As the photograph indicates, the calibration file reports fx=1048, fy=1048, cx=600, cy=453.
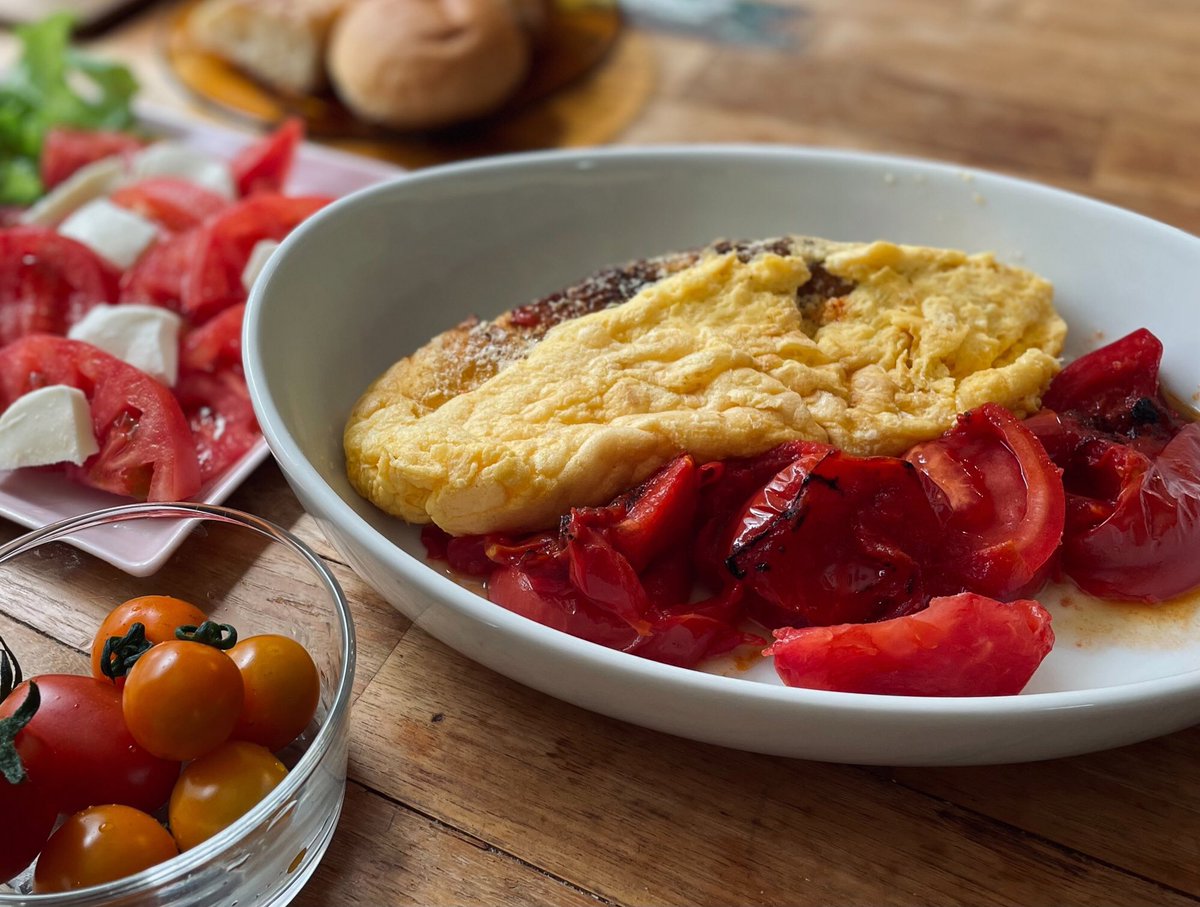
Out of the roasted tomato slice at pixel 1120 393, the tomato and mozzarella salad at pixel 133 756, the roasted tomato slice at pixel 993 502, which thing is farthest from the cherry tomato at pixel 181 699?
the roasted tomato slice at pixel 1120 393

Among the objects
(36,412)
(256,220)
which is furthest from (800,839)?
(256,220)

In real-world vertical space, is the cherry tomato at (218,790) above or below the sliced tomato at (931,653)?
below

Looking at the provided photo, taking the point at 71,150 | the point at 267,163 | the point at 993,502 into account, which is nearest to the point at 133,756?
the point at 993,502

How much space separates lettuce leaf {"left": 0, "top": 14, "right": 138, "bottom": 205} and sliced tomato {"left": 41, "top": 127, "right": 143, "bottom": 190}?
114 mm

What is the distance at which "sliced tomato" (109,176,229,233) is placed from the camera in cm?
301

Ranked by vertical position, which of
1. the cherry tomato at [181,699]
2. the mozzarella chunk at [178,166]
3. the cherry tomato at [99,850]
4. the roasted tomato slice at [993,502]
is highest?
the roasted tomato slice at [993,502]

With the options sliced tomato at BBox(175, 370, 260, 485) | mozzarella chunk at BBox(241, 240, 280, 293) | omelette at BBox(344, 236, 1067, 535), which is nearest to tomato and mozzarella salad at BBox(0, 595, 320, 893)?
omelette at BBox(344, 236, 1067, 535)

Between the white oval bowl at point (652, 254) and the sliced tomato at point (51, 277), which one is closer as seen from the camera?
the white oval bowl at point (652, 254)

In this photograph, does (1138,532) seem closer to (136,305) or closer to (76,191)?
(136,305)

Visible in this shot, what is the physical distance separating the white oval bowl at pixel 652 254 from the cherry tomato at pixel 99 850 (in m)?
0.49

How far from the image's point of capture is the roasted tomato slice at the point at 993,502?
1.80m

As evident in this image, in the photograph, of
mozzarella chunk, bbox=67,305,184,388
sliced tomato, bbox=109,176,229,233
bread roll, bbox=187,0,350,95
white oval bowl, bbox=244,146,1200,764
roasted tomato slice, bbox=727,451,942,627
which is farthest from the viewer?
bread roll, bbox=187,0,350,95

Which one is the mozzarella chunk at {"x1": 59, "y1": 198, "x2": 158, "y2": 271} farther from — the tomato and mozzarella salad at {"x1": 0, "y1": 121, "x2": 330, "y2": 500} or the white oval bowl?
the white oval bowl

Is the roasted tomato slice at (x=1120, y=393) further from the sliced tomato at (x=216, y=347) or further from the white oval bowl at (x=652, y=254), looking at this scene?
the sliced tomato at (x=216, y=347)
